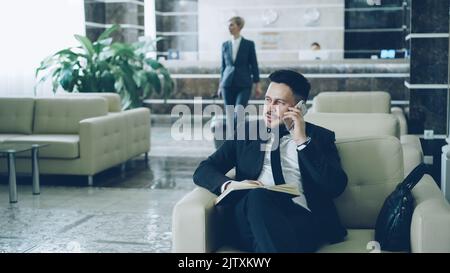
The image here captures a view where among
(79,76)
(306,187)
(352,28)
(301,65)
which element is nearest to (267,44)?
(352,28)

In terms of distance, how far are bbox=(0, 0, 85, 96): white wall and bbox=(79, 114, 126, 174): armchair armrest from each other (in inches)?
96.4

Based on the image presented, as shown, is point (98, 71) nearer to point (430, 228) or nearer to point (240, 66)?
point (240, 66)

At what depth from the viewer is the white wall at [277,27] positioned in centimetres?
1234

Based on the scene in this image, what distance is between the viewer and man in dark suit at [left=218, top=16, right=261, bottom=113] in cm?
782

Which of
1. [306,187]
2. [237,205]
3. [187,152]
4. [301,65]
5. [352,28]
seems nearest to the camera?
[237,205]

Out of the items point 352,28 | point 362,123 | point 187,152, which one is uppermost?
point 352,28

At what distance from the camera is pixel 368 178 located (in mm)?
2793

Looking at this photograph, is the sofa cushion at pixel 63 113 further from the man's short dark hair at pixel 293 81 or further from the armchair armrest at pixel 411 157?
the man's short dark hair at pixel 293 81

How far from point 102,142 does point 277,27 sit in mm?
7300

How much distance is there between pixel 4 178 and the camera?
6008 millimetres
